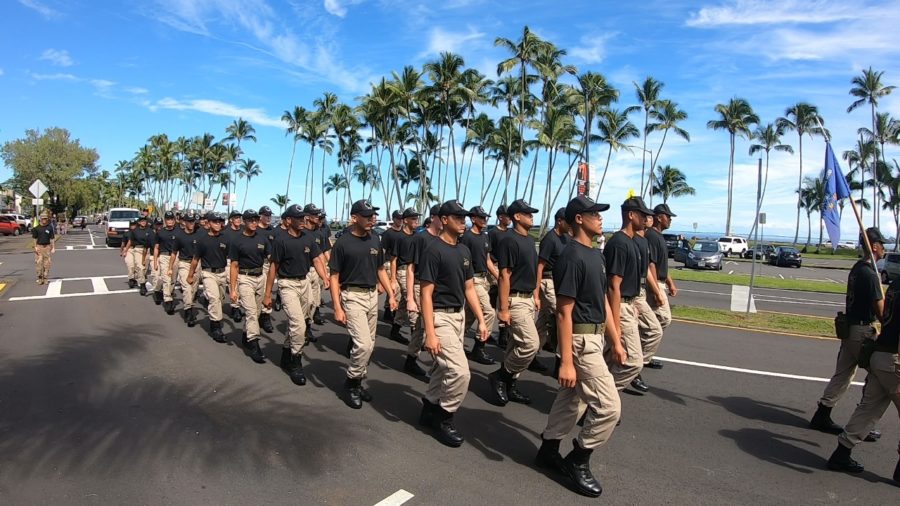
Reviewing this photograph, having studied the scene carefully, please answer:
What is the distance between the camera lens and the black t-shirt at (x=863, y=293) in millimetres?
4660

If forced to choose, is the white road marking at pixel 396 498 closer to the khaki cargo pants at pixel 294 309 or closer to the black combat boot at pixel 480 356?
the khaki cargo pants at pixel 294 309

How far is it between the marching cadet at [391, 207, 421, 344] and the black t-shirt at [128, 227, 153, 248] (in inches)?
282

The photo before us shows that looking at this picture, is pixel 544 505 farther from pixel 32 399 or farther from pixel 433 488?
pixel 32 399

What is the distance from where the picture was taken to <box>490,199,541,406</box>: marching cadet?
5.61 metres

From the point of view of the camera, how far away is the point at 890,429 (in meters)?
5.09

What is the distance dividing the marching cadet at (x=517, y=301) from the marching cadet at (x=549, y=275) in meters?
0.18

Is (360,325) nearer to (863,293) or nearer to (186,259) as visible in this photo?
(863,293)

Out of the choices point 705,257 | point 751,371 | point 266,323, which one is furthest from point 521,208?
point 705,257

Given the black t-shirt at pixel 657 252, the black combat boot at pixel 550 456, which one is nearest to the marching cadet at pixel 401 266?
the black t-shirt at pixel 657 252

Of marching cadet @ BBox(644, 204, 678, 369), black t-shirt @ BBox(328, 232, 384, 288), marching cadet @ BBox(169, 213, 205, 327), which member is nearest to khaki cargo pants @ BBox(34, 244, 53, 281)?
marching cadet @ BBox(169, 213, 205, 327)

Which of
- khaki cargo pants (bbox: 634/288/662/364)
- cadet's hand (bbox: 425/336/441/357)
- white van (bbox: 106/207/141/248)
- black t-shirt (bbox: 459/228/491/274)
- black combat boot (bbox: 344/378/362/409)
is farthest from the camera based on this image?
white van (bbox: 106/207/141/248)

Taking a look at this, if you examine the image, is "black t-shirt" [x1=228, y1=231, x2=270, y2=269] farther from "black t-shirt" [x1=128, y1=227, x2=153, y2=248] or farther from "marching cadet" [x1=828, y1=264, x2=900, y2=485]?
"marching cadet" [x1=828, y1=264, x2=900, y2=485]

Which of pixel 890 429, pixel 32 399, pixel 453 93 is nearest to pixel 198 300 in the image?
pixel 32 399

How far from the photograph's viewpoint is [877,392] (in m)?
4.19
